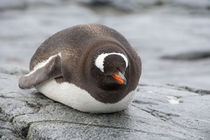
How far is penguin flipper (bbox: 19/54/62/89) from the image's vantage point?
15.9 ft

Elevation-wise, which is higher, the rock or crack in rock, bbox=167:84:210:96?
the rock

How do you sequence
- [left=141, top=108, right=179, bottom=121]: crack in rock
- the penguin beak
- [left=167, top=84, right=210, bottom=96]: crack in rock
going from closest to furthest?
the penguin beak < [left=141, top=108, right=179, bottom=121]: crack in rock < [left=167, top=84, right=210, bottom=96]: crack in rock

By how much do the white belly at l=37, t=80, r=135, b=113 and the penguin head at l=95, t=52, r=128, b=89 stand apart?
1.34 ft

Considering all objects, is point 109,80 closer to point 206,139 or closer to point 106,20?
point 206,139

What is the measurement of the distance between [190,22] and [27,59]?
9.76 m

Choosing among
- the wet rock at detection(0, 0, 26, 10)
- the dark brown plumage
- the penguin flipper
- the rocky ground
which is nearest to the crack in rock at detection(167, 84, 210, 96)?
the rocky ground

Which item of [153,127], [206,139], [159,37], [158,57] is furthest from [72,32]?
[159,37]

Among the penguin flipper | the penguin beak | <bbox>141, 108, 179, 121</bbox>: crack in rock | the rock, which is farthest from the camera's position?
<bbox>141, 108, 179, 121</bbox>: crack in rock

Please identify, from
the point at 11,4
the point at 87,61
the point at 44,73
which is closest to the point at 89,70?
the point at 87,61

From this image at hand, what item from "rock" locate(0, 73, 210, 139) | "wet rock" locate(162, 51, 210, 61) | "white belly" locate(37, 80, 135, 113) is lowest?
"wet rock" locate(162, 51, 210, 61)

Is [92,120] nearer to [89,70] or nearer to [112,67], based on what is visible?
[89,70]

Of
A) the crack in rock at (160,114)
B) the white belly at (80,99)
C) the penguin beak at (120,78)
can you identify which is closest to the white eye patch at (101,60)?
the penguin beak at (120,78)

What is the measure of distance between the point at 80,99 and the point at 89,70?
0.41 metres

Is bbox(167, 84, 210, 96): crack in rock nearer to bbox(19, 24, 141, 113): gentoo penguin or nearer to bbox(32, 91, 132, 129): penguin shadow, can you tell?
bbox(32, 91, 132, 129): penguin shadow
